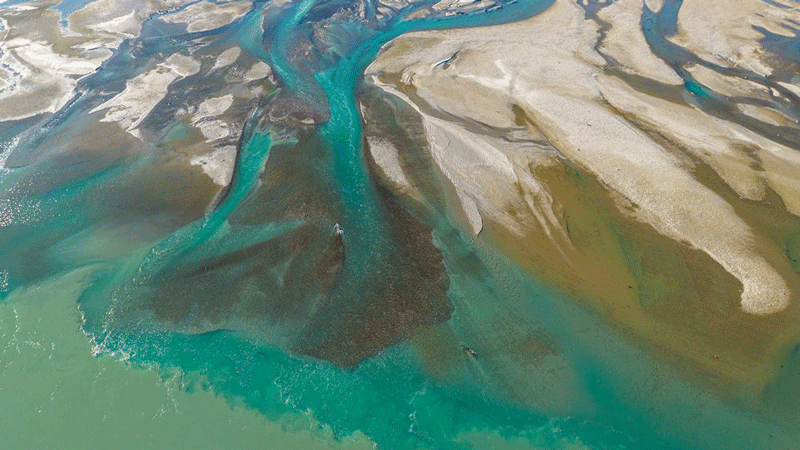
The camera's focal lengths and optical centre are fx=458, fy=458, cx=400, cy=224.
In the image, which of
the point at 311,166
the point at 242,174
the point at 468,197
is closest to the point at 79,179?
the point at 242,174

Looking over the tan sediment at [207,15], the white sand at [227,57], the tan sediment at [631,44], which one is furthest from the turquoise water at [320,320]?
the tan sediment at [631,44]

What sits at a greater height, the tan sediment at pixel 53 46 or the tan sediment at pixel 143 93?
the tan sediment at pixel 53 46

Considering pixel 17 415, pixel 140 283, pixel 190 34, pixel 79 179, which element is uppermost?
pixel 190 34

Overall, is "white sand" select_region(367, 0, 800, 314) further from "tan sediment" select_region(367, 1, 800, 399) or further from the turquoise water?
the turquoise water

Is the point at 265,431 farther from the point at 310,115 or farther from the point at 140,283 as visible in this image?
the point at 310,115

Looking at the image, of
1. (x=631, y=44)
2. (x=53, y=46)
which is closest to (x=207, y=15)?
(x=53, y=46)

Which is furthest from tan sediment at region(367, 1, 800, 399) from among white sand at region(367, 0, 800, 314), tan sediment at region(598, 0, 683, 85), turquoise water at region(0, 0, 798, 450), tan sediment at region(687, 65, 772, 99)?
turquoise water at region(0, 0, 798, 450)

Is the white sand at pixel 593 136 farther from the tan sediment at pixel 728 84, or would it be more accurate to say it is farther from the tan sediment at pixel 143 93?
Answer: the tan sediment at pixel 143 93

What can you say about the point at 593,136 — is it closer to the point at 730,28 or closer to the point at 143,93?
the point at 730,28

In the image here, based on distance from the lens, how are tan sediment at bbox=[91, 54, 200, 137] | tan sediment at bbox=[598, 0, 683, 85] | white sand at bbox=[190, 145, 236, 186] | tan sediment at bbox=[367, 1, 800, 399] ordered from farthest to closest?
tan sediment at bbox=[598, 0, 683, 85], tan sediment at bbox=[91, 54, 200, 137], white sand at bbox=[190, 145, 236, 186], tan sediment at bbox=[367, 1, 800, 399]
